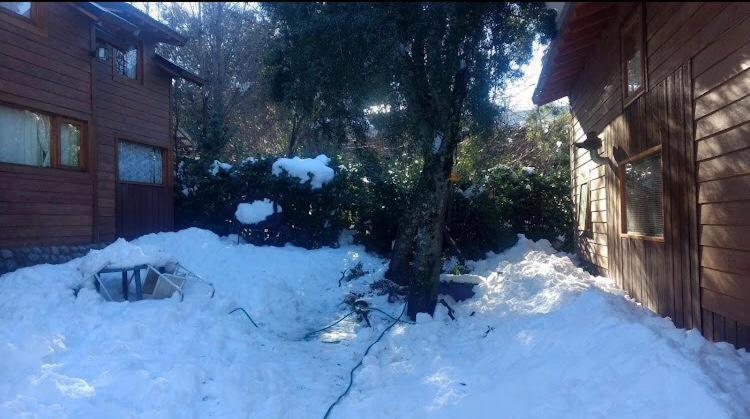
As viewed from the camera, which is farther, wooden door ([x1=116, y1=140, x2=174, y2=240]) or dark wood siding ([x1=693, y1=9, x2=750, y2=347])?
wooden door ([x1=116, y1=140, x2=174, y2=240])

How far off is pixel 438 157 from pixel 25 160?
6.39m

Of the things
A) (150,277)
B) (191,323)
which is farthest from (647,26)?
(150,277)

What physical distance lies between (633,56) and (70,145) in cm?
893

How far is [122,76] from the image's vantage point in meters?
11.2

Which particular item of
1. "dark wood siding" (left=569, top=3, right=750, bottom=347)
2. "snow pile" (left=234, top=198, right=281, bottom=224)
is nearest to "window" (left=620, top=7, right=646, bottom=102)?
"dark wood siding" (left=569, top=3, right=750, bottom=347)

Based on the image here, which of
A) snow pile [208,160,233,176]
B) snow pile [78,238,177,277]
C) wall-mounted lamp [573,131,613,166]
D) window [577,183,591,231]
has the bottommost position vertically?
snow pile [78,238,177,277]

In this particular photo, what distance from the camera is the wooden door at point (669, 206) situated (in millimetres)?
5340

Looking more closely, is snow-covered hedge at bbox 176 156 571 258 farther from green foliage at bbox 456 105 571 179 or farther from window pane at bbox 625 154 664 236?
window pane at bbox 625 154 664 236

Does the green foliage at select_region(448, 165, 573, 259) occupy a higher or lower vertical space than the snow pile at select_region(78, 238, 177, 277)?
higher

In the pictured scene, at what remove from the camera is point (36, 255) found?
842 cm

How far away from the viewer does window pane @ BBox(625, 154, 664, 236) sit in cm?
636

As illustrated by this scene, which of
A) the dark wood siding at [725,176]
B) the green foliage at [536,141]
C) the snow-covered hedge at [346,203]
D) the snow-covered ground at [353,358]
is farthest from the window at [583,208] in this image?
the green foliage at [536,141]

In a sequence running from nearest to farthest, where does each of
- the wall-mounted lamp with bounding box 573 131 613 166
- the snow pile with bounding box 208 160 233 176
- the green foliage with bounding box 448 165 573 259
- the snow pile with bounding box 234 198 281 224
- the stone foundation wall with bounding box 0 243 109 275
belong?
the stone foundation wall with bounding box 0 243 109 275, the wall-mounted lamp with bounding box 573 131 613 166, the snow pile with bounding box 234 198 281 224, the green foliage with bounding box 448 165 573 259, the snow pile with bounding box 208 160 233 176

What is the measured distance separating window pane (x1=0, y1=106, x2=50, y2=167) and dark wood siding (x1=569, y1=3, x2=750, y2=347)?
8814 mm
